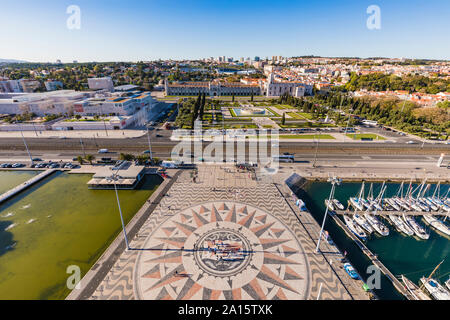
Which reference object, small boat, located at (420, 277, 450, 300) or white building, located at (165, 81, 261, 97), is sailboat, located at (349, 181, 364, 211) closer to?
small boat, located at (420, 277, 450, 300)

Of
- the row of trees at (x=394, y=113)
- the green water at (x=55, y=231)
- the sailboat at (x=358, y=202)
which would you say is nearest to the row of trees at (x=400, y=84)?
the row of trees at (x=394, y=113)

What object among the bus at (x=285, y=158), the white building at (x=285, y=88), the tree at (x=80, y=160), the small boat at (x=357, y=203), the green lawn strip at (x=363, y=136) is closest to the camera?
the small boat at (x=357, y=203)

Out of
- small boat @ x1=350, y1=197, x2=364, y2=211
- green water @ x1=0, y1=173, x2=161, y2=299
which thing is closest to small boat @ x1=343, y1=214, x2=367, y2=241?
small boat @ x1=350, y1=197, x2=364, y2=211

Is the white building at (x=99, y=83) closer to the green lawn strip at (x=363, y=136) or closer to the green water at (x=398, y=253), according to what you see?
the green lawn strip at (x=363, y=136)

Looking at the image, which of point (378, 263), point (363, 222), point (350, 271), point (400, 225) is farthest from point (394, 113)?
point (350, 271)

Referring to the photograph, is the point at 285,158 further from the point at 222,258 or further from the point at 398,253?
the point at 222,258
